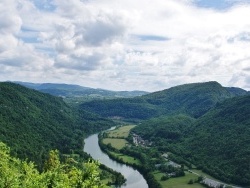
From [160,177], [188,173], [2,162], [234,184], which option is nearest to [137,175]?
[160,177]

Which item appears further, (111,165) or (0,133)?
(111,165)

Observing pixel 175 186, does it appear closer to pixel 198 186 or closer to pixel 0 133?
pixel 198 186

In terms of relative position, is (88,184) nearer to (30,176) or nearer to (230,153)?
(30,176)

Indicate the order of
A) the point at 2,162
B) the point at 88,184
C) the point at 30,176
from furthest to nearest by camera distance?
the point at 2,162
the point at 30,176
the point at 88,184

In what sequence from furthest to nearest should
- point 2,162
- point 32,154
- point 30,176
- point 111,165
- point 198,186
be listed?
point 111,165 → point 32,154 → point 198,186 → point 2,162 → point 30,176

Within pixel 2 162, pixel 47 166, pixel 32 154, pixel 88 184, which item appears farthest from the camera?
pixel 32 154

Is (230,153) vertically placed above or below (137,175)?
above

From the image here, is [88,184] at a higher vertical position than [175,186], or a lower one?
higher

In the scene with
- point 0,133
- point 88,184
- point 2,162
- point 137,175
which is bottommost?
Result: point 137,175

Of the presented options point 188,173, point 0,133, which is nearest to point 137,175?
point 188,173
